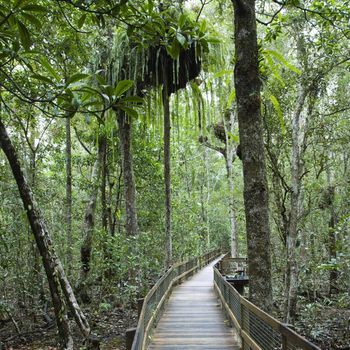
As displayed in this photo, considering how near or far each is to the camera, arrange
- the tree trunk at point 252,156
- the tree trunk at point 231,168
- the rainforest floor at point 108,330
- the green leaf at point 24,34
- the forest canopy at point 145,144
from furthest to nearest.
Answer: the tree trunk at point 231,168 → the rainforest floor at point 108,330 → the forest canopy at point 145,144 → the tree trunk at point 252,156 → the green leaf at point 24,34

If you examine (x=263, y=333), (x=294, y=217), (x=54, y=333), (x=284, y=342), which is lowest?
(x=54, y=333)

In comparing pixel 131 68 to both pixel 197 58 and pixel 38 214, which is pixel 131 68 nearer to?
pixel 197 58

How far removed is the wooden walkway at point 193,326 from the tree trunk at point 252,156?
6.00 feet

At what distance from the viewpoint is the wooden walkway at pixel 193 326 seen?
6555mm

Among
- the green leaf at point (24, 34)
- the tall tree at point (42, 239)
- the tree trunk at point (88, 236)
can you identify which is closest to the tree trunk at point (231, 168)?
the tree trunk at point (88, 236)

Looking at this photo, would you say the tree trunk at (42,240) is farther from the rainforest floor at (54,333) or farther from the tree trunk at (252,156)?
the tree trunk at (252,156)

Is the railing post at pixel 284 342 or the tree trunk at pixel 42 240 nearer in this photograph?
the railing post at pixel 284 342

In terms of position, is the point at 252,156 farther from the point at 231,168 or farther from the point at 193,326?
the point at 231,168

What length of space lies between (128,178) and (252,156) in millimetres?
6544

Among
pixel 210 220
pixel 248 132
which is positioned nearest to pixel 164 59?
pixel 248 132

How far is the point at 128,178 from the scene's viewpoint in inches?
448

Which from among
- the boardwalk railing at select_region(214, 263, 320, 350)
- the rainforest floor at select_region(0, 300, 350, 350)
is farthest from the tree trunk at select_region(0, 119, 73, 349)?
the boardwalk railing at select_region(214, 263, 320, 350)

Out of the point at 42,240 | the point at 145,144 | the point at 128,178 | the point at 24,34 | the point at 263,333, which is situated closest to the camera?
the point at 24,34

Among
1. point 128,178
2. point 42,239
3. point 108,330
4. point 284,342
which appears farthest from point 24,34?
point 108,330
